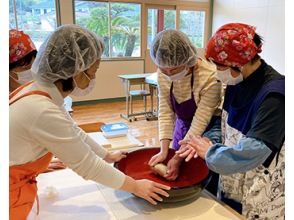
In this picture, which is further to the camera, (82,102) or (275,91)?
(82,102)

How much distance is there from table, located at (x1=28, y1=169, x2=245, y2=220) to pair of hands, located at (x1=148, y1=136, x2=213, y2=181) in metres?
0.15

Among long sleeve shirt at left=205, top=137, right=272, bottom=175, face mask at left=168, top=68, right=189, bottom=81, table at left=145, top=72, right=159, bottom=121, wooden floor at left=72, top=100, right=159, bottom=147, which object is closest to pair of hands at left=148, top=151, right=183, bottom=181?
long sleeve shirt at left=205, top=137, right=272, bottom=175

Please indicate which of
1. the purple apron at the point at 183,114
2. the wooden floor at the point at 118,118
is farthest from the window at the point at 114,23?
the purple apron at the point at 183,114

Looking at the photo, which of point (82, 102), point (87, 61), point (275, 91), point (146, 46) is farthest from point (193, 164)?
point (146, 46)

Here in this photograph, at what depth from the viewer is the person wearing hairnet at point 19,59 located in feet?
4.60

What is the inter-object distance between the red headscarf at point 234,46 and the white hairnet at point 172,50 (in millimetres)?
277

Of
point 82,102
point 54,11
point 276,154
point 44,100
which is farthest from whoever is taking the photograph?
point 82,102

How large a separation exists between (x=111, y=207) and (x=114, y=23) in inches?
195

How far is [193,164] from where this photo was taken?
1.17 metres

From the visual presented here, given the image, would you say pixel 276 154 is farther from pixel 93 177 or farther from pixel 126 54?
pixel 126 54

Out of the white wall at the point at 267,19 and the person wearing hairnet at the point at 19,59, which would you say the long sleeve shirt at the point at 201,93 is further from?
the white wall at the point at 267,19

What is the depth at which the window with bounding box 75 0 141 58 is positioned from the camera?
5129mm

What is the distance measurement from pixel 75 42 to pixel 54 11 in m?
4.56
